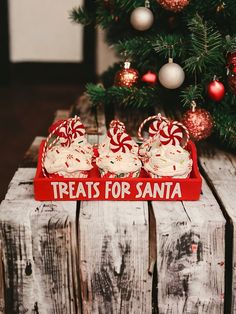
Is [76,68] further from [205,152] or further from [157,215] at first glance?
[157,215]

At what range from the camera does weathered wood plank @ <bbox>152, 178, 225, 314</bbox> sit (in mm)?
1095

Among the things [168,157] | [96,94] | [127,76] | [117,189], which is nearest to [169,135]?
[168,157]

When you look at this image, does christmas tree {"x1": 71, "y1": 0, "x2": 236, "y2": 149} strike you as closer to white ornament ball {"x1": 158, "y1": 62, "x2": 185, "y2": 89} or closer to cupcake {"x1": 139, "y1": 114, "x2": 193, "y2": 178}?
white ornament ball {"x1": 158, "y1": 62, "x2": 185, "y2": 89}

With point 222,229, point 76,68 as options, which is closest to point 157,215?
point 222,229

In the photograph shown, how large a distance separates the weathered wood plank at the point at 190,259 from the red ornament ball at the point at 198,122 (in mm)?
368

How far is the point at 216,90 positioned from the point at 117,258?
579 mm

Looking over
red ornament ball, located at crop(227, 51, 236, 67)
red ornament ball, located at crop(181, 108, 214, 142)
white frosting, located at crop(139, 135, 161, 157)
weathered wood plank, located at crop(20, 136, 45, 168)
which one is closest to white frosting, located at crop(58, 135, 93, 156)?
white frosting, located at crop(139, 135, 161, 157)

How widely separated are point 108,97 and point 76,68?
2.58 meters

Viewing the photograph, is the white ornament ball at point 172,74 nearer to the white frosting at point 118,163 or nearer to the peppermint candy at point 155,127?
the peppermint candy at point 155,127

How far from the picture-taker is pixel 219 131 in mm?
1555

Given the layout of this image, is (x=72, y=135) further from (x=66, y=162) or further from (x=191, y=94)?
(x=191, y=94)

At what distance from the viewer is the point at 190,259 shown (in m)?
1.11

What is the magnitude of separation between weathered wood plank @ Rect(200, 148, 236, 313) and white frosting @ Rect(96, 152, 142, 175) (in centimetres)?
21

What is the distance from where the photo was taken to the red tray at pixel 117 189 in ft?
3.80
